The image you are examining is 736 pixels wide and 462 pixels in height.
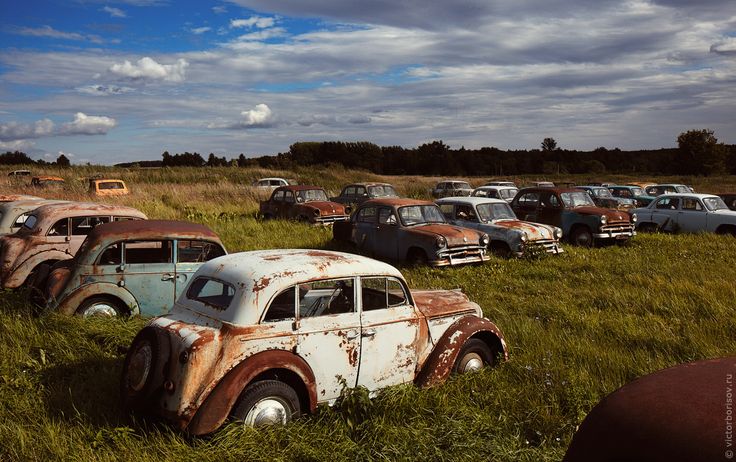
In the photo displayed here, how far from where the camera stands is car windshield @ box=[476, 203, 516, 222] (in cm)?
1399

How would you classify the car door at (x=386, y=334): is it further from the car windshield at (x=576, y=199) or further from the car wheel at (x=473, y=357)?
the car windshield at (x=576, y=199)

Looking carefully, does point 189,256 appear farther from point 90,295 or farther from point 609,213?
point 609,213

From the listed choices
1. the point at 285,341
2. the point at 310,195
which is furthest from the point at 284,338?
the point at 310,195

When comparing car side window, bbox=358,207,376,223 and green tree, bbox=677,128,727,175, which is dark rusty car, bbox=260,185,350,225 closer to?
car side window, bbox=358,207,376,223

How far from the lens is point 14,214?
11.1m

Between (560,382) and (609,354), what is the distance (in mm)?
1071

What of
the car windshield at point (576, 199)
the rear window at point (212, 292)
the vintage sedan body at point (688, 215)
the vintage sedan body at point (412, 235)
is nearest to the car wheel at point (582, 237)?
the car windshield at point (576, 199)

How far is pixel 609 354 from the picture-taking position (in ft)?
21.0

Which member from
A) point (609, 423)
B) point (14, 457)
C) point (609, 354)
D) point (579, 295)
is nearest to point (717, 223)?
point (579, 295)

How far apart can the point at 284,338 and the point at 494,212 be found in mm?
10388

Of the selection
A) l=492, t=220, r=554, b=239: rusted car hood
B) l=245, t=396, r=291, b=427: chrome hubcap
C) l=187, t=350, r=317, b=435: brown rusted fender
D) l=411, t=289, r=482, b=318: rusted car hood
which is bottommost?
l=245, t=396, r=291, b=427: chrome hubcap

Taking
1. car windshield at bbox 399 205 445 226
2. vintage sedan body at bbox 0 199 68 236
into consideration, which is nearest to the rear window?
vintage sedan body at bbox 0 199 68 236

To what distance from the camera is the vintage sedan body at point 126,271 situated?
7.13 metres

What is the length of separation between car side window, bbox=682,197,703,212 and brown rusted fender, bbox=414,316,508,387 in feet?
45.8
